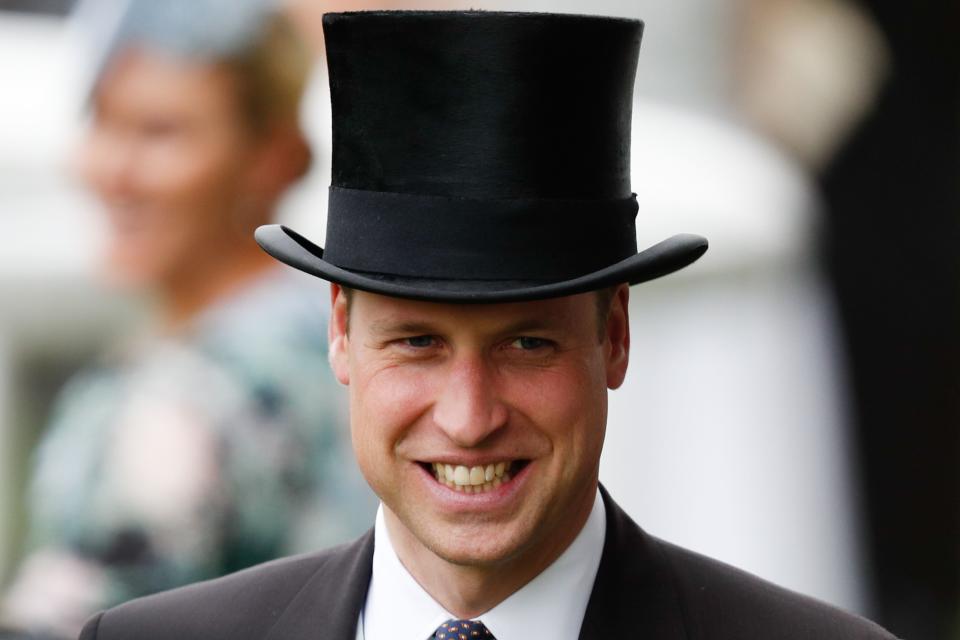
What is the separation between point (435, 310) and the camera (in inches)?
112

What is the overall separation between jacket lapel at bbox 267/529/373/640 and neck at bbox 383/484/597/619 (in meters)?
0.16

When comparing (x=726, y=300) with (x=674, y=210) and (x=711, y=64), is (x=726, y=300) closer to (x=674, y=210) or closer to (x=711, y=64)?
(x=674, y=210)

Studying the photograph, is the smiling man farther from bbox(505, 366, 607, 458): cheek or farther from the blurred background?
the blurred background

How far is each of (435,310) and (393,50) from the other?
1.48 feet

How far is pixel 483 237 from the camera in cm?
285

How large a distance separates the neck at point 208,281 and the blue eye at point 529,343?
12.5 ft

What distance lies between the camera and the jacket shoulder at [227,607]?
3.20m

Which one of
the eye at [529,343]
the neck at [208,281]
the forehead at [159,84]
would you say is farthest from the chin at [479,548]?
the forehead at [159,84]

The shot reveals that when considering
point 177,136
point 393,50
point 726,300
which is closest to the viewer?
point 393,50

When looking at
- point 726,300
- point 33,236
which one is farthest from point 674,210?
point 33,236

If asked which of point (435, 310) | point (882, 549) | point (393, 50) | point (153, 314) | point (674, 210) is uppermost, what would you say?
point (393, 50)

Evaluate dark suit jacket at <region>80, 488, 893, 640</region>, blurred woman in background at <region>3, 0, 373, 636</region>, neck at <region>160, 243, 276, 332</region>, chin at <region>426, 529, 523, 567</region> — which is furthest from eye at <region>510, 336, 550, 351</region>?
neck at <region>160, 243, 276, 332</region>

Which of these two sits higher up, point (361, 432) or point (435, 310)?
point (435, 310)

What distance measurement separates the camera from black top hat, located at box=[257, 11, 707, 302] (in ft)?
9.23
